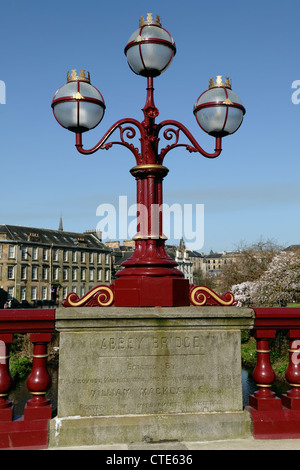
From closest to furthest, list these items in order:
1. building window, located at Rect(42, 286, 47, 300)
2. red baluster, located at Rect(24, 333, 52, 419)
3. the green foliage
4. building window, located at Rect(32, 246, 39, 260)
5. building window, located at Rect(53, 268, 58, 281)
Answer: red baluster, located at Rect(24, 333, 52, 419) < the green foliage < building window, located at Rect(32, 246, 39, 260) < building window, located at Rect(42, 286, 47, 300) < building window, located at Rect(53, 268, 58, 281)

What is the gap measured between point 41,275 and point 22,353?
27366mm

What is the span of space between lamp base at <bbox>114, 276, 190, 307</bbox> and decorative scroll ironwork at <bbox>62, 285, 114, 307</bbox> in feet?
0.38

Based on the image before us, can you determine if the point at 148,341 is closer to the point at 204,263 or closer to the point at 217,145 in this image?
the point at 217,145

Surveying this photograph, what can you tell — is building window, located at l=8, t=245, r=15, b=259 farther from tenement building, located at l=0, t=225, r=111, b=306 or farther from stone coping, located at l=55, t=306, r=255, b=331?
stone coping, located at l=55, t=306, r=255, b=331

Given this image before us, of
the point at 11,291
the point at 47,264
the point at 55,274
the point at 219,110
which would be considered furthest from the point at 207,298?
the point at 55,274

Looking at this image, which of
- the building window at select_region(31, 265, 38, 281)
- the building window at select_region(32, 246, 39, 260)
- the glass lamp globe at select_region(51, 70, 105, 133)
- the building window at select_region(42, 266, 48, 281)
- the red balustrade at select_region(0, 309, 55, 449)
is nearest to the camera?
the red balustrade at select_region(0, 309, 55, 449)

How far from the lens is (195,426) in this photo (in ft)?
13.6

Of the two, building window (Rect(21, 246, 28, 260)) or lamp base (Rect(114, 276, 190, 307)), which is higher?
building window (Rect(21, 246, 28, 260))

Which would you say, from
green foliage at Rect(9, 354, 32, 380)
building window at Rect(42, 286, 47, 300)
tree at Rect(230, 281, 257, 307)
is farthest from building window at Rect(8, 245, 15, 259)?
tree at Rect(230, 281, 257, 307)

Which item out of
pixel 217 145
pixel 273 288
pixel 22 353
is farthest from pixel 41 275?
pixel 217 145

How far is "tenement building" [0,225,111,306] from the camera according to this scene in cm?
5966

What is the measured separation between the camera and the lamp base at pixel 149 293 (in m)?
4.47

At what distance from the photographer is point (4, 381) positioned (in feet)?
13.6
